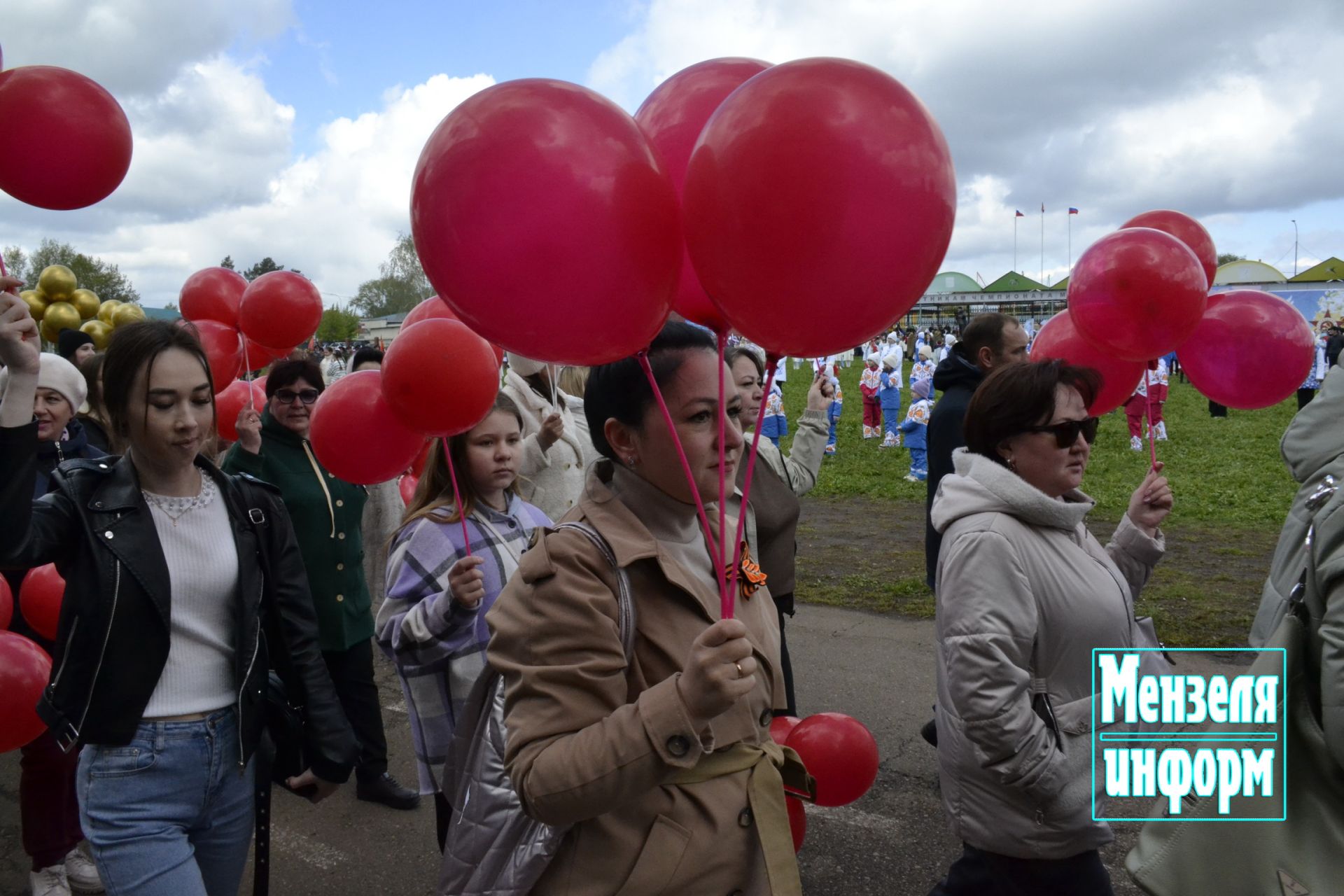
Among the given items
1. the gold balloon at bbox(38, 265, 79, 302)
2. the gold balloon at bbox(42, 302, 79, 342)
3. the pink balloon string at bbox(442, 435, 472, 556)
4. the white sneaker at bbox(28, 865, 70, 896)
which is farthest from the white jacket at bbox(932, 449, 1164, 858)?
the gold balloon at bbox(38, 265, 79, 302)

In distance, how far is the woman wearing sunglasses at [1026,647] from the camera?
7.44 ft

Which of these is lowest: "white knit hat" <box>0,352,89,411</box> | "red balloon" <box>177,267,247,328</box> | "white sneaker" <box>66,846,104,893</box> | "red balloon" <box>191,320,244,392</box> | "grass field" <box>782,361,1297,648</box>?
"white sneaker" <box>66,846,104,893</box>

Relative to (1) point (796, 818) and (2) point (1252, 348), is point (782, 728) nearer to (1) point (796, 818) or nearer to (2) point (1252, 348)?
(1) point (796, 818)

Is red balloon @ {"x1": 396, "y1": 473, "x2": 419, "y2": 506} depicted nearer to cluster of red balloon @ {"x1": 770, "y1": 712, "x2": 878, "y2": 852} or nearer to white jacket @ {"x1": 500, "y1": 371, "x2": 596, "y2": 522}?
white jacket @ {"x1": 500, "y1": 371, "x2": 596, "y2": 522}

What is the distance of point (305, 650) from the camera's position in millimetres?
2615

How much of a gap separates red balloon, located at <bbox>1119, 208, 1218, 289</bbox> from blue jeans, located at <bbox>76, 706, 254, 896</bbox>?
334 centimetres

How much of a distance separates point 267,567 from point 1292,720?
2432mm

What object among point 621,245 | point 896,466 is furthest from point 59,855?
point 896,466

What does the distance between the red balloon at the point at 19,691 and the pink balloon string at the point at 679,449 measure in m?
2.40

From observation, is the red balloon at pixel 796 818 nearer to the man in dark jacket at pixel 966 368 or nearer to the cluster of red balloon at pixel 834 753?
the cluster of red balloon at pixel 834 753

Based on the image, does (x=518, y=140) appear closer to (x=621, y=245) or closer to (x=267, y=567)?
(x=621, y=245)

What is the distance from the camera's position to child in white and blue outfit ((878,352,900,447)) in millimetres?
15688

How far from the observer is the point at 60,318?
8367 mm

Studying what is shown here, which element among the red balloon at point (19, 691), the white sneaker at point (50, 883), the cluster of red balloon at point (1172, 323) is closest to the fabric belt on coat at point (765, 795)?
the cluster of red balloon at point (1172, 323)
